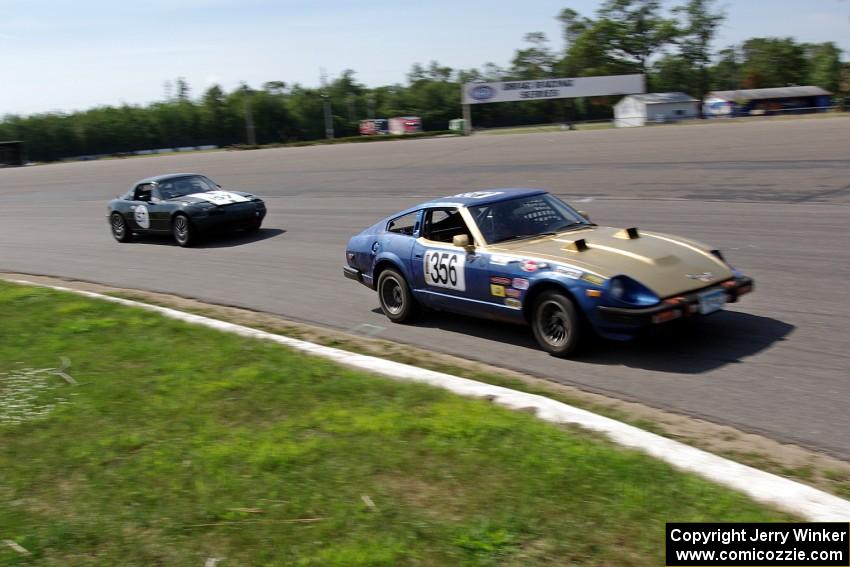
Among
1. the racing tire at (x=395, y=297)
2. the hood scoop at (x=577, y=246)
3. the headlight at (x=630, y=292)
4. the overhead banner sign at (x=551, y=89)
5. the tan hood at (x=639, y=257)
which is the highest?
the overhead banner sign at (x=551, y=89)

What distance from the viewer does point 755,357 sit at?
6.50 metres

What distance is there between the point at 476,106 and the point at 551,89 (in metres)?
39.8

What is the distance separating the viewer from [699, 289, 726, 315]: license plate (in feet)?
21.4

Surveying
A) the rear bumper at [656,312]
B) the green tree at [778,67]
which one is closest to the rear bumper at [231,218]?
the rear bumper at [656,312]

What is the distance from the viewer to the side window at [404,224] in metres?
8.62

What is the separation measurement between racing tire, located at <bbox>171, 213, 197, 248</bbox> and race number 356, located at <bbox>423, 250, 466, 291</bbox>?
849 cm

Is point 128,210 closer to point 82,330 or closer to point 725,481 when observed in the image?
point 82,330

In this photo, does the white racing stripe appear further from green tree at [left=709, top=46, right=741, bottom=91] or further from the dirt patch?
green tree at [left=709, top=46, right=741, bottom=91]

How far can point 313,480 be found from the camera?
4422 millimetres

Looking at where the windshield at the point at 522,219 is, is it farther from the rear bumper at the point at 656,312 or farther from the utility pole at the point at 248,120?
the utility pole at the point at 248,120

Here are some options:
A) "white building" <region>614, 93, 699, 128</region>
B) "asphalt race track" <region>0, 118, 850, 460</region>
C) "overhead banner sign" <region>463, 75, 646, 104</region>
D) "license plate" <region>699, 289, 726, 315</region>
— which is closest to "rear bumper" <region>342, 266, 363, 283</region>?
"asphalt race track" <region>0, 118, 850, 460</region>

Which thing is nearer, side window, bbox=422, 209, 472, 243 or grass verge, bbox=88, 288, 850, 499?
grass verge, bbox=88, 288, 850, 499

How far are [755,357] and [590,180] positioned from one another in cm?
1527

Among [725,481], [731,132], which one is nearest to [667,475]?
[725,481]
